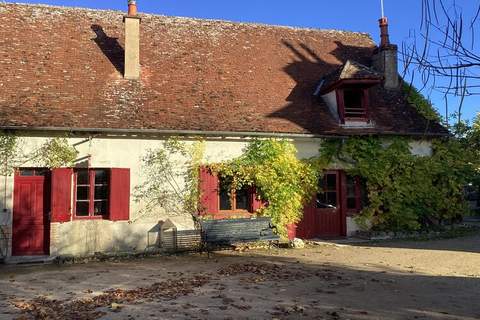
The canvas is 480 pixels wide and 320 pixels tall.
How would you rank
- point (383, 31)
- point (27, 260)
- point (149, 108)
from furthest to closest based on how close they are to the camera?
point (383, 31) < point (149, 108) < point (27, 260)

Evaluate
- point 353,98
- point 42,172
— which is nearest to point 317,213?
point 353,98

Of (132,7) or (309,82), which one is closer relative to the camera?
(132,7)

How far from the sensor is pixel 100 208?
12.2 meters

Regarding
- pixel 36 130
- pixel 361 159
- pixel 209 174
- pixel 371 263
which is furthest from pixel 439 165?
pixel 36 130

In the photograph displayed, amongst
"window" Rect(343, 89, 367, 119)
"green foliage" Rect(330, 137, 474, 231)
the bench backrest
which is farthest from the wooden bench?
"window" Rect(343, 89, 367, 119)

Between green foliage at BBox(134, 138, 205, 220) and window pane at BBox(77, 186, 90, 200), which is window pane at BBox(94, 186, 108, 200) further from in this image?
green foliage at BBox(134, 138, 205, 220)

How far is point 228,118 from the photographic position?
13312mm

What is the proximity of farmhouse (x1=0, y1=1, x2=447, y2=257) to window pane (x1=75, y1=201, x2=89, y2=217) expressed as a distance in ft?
0.09

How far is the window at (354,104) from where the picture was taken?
14.7 m

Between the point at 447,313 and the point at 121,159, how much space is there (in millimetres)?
8513

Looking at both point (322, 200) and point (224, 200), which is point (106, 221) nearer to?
point (224, 200)

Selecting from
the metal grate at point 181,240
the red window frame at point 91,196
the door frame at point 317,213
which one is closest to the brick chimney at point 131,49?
the red window frame at point 91,196

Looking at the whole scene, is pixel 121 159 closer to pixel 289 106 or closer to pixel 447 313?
pixel 289 106

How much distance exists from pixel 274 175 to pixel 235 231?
2102mm
